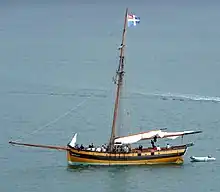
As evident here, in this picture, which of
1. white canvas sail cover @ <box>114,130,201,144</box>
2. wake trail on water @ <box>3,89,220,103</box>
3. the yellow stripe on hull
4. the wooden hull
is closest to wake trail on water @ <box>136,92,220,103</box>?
wake trail on water @ <box>3,89,220,103</box>

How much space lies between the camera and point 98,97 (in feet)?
357

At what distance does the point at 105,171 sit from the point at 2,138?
595 inches

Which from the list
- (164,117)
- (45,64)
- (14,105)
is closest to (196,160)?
(164,117)

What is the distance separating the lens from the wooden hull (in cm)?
8025

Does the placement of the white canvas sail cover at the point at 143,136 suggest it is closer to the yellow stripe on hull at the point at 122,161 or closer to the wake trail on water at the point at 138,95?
the yellow stripe on hull at the point at 122,161

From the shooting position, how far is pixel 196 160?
8375cm

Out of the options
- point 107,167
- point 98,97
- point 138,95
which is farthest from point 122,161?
point 138,95

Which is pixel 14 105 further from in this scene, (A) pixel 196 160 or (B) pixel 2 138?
(A) pixel 196 160

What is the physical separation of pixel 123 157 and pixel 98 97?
28442 mm

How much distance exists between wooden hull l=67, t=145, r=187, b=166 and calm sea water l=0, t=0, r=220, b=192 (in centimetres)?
69

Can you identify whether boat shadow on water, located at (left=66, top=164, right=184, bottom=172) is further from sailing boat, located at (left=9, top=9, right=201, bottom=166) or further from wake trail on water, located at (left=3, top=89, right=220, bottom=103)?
wake trail on water, located at (left=3, top=89, right=220, bottom=103)

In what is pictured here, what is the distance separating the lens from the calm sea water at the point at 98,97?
78938 mm

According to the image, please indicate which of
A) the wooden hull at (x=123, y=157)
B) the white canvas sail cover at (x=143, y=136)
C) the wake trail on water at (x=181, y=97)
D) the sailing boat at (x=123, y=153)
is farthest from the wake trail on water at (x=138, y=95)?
the wooden hull at (x=123, y=157)

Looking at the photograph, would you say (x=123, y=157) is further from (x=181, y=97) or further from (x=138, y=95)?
(x=181, y=97)
